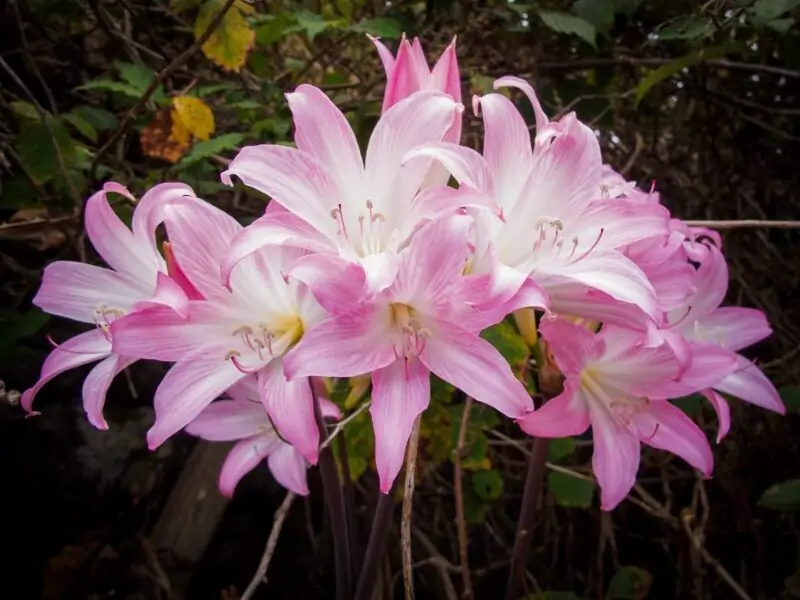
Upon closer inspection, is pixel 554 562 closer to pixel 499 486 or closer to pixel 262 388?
pixel 499 486

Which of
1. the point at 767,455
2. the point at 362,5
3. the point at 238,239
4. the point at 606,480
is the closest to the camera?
the point at 238,239

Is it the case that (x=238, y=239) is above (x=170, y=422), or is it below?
above

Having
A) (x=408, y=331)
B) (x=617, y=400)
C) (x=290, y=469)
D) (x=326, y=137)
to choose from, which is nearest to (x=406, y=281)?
(x=408, y=331)

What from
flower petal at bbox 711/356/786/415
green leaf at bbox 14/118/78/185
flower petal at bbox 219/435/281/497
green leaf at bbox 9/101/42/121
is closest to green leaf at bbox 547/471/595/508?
flower petal at bbox 711/356/786/415

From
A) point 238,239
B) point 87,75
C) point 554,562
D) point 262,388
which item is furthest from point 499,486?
point 87,75

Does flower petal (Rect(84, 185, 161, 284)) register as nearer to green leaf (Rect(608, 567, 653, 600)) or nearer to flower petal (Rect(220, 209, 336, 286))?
flower petal (Rect(220, 209, 336, 286))

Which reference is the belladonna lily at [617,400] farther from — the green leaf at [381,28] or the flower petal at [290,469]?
the green leaf at [381,28]

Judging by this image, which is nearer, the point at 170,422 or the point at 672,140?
the point at 170,422

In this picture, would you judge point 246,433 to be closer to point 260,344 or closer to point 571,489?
point 260,344

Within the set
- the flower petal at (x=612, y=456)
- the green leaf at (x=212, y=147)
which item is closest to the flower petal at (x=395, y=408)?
the flower petal at (x=612, y=456)
